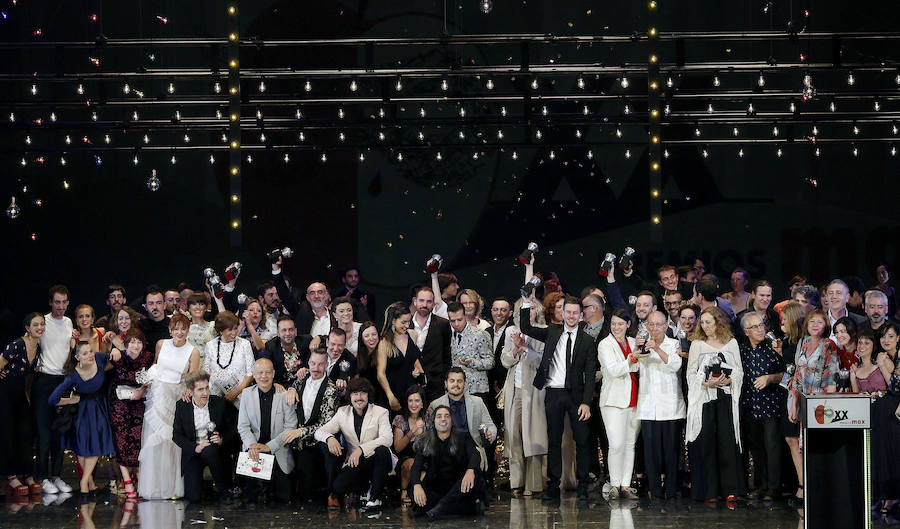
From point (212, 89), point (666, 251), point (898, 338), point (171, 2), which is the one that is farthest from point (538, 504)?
point (171, 2)

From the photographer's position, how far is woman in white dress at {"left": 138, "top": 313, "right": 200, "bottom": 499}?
788cm

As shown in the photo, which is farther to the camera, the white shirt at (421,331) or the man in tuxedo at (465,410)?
the white shirt at (421,331)

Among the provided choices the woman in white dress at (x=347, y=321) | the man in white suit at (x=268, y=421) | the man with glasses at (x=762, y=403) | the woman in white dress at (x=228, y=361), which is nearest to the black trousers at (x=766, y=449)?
the man with glasses at (x=762, y=403)

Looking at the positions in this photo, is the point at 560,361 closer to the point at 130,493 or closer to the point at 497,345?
the point at 497,345

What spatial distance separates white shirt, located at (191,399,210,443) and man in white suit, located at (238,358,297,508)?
251 mm

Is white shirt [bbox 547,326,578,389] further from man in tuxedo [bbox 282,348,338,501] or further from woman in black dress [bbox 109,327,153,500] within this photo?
woman in black dress [bbox 109,327,153,500]

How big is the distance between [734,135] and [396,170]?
379 cm

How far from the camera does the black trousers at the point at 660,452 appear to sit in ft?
25.1

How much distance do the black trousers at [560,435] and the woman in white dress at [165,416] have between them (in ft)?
8.35

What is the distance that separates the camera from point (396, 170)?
12844mm

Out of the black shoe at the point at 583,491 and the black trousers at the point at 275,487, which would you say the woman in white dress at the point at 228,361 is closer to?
the black trousers at the point at 275,487

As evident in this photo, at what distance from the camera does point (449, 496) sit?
7.22 metres

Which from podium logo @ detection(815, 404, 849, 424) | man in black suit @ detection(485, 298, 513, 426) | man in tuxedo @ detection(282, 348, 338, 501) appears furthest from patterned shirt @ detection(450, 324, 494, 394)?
podium logo @ detection(815, 404, 849, 424)

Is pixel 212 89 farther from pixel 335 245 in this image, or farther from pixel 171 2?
pixel 335 245
